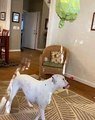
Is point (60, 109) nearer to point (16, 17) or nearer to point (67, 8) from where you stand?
point (67, 8)

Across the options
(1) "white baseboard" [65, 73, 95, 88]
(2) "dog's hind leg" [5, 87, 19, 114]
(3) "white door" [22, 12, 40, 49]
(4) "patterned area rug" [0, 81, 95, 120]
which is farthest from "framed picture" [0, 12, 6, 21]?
(2) "dog's hind leg" [5, 87, 19, 114]

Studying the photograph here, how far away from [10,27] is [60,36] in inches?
136

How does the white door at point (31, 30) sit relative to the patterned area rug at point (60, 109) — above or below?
above

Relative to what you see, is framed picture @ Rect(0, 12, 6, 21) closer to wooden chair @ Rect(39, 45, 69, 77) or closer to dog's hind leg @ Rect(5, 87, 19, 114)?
wooden chair @ Rect(39, 45, 69, 77)

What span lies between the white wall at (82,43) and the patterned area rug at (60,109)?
1047 millimetres

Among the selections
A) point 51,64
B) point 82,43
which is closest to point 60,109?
point 51,64

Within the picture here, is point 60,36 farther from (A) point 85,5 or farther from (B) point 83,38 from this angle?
(A) point 85,5

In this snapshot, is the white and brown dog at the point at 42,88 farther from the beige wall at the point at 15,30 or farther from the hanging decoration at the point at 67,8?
the beige wall at the point at 15,30

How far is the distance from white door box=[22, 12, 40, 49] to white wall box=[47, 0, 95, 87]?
13.5 feet

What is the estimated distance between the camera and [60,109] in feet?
9.11

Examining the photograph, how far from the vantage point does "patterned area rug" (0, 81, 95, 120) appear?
250 centimetres

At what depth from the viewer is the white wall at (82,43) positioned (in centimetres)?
411

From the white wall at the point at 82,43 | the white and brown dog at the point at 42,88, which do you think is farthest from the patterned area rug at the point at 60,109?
the white wall at the point at 82,43

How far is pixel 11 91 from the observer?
2430 mm
